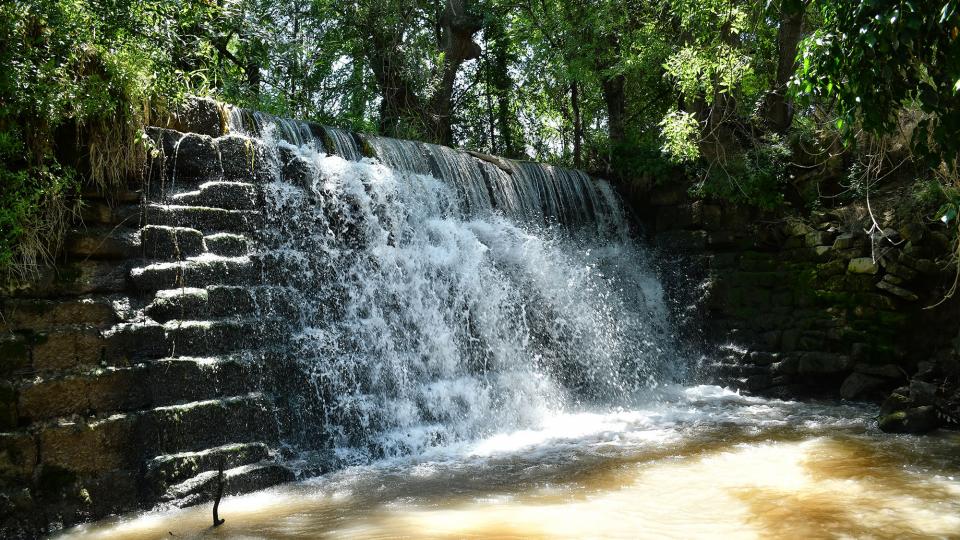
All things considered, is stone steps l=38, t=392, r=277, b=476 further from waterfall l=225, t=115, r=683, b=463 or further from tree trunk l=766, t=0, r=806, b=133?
tree trunk l=766, t=0, r=806, b=133

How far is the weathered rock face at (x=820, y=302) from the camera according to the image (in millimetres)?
8188

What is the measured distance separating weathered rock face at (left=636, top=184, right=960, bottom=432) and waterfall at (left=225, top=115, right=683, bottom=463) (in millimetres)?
786

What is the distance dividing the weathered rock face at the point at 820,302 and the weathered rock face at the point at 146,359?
6.14m

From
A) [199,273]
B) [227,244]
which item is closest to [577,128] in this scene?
[227,244]

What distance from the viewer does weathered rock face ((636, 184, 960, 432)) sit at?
26.9ft

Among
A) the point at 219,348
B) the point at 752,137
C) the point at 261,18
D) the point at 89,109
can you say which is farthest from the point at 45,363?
the point at 752,137

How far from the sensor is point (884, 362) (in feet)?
27.5

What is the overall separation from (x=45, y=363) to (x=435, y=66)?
10.7 m

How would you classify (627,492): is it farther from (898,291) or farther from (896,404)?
(898,291)

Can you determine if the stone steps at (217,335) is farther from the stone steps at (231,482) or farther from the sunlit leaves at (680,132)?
the sunlit leaves at (680,132)

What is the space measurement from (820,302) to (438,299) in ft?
16.6

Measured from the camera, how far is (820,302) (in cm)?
897

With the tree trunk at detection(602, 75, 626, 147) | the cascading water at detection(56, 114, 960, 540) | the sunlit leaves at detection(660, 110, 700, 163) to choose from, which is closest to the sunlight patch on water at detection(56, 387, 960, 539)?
the cascading water at detection(56, 114, 960, 540)

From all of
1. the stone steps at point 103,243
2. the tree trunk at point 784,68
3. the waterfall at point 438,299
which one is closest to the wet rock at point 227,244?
the waterfall at point 438,299
